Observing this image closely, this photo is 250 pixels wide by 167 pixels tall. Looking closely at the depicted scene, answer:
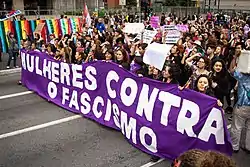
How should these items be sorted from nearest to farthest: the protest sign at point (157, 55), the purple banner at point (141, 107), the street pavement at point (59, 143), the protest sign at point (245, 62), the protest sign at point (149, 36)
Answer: the purple banner at point (141, 107) → the protest sign at point (245, 62) → the street pavement at point (59, 143) → the protest sign at point (157, 55) → the protest sign at point (149, 36)

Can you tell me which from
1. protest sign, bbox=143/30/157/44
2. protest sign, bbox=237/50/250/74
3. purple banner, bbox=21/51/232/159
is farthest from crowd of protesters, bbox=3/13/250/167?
protest sign, bbox=143/30/157/44

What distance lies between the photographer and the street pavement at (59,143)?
5418 mm

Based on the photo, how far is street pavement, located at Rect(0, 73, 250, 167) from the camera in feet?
17.8

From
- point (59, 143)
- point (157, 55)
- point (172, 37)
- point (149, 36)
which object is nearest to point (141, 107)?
point (157, 55)

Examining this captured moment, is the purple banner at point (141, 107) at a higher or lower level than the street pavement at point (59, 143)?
higher

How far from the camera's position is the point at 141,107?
5613mm

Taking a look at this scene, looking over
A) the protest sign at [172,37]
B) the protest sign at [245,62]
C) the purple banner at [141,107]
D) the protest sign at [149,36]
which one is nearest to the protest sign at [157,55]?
the purple banner at [141,107]

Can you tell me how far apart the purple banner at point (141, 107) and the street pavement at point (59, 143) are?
22 cm

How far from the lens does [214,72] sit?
668cm

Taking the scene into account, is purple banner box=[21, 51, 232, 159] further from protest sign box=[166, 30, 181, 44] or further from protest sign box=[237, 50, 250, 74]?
protest sign box=[166, 30, 181, 44]

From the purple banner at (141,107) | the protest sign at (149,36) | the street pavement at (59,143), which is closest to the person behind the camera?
the purple banner at (141,107)

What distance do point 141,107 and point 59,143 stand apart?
1.71 metres

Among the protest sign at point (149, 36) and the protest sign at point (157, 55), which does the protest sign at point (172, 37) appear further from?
the protest sign at point (157, 55)

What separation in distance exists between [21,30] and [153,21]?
6.14 m
